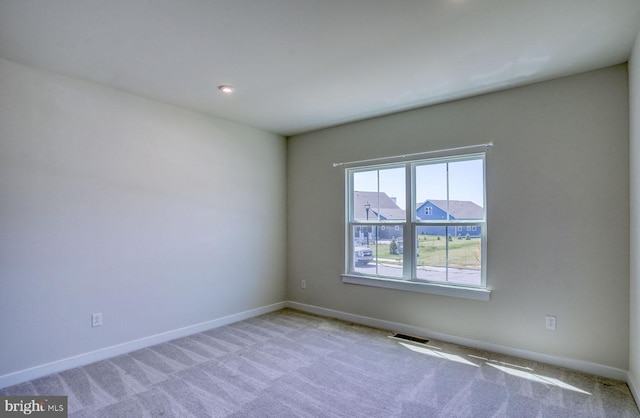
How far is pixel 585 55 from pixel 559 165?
2.87 ft

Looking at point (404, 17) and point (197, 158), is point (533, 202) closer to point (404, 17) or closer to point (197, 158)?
point (404, 17)

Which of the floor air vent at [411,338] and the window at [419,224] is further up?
the window at [419,224]

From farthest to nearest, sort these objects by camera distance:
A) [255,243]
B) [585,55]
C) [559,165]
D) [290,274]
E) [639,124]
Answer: [290,274] < [255,243] < [559,165] < [585,55] < [639,124]


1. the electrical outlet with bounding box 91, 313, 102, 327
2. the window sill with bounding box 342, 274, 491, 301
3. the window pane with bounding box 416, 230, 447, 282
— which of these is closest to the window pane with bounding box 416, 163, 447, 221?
the window pane with bounding box 416, 230, 447, 282

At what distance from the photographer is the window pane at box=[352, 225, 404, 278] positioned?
13.2 feet

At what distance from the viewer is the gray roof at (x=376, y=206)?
159 inches

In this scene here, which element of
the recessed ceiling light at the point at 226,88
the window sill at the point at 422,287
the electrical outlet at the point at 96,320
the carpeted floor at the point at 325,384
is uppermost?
the recessed ceiling light at the point at 226,88

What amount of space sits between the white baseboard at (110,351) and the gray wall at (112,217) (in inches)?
1.9

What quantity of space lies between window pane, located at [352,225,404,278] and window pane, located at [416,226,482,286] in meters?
0.26

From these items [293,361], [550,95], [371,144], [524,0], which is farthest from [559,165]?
[293,361]

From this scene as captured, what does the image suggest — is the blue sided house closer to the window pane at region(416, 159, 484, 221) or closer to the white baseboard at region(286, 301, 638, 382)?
the window pane at region(416, 159, 484, 221)

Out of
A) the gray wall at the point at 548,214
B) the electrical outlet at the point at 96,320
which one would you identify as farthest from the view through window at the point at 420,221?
the electrical outlet at the point at 96,320

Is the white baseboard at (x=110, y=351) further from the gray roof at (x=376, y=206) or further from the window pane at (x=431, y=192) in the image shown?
the window pane at (x=431, y=192)

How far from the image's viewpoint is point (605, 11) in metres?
2.04
